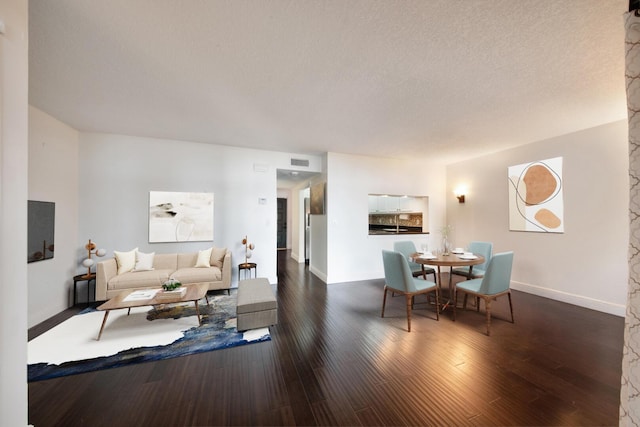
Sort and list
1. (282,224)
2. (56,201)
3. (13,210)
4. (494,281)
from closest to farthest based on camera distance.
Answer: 1. (13,210)
2. (494,281)
3. (56,201)
4. (282,224)

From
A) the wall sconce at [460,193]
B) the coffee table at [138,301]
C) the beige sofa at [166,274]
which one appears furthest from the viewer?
the wall sconce at [460,193]

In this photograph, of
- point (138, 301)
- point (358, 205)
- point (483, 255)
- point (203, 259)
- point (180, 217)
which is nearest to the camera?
point (138, 301)

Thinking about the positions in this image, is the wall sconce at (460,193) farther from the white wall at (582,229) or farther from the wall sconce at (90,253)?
the wall sconce at (90,253)

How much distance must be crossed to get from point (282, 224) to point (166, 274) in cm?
581

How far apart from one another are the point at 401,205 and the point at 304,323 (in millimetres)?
3872

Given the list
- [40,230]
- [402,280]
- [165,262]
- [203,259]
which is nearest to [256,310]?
[402,280]

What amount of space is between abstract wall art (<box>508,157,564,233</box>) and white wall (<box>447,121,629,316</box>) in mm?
83

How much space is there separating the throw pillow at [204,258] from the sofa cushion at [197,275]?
102 millimetres

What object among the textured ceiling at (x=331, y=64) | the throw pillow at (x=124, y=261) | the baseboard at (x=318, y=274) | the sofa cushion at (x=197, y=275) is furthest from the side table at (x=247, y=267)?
the textured ceiling at (x=331, y=64)

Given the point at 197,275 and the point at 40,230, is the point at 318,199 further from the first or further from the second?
the point at 40,230

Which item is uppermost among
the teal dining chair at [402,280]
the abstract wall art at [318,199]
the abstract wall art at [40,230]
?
the abstract wall art at [318,199]

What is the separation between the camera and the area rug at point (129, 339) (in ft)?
6.61

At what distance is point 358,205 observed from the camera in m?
4.87

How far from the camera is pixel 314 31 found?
1.62 m
